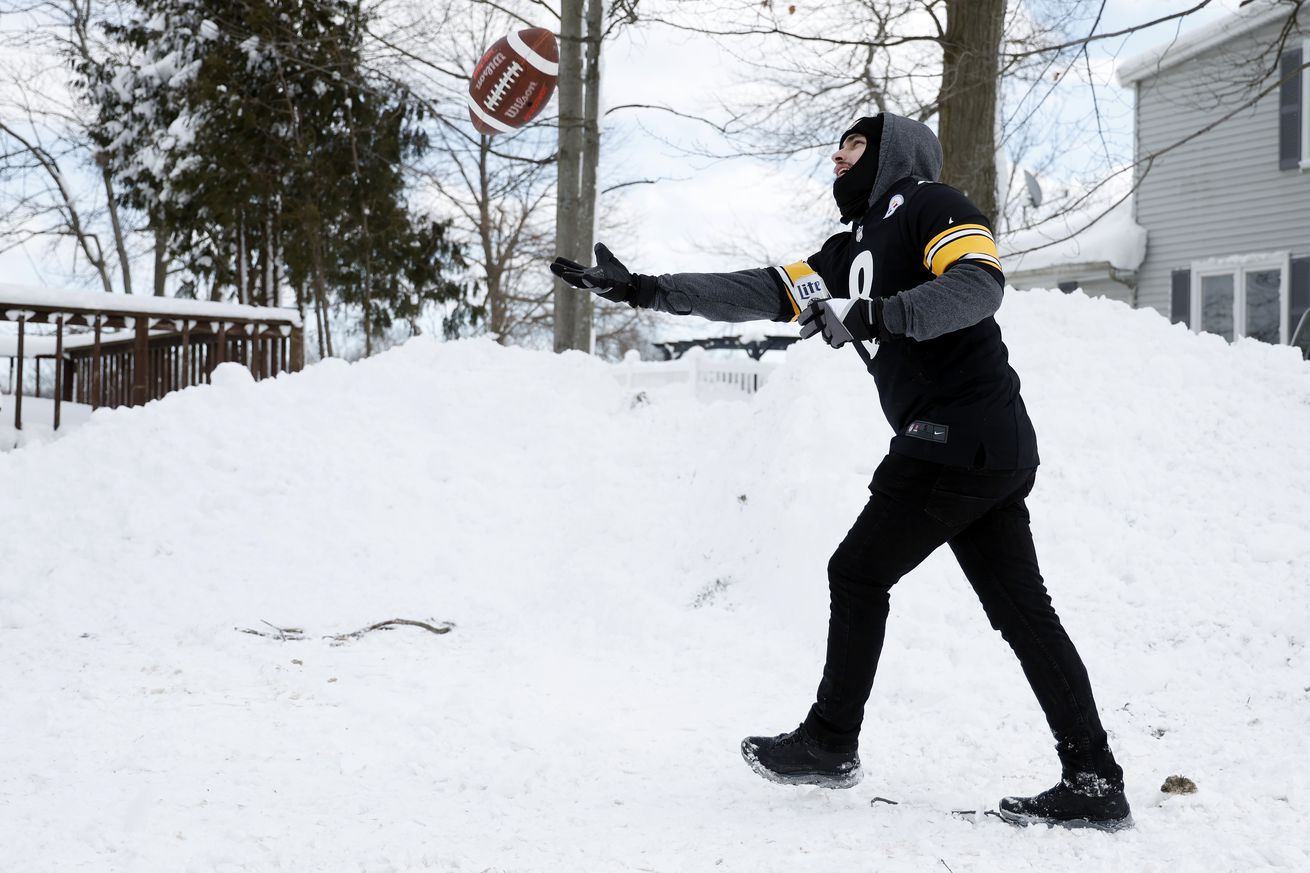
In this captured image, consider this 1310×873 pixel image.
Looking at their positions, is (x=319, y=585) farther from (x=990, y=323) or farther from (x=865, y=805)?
(x=990, y=323)

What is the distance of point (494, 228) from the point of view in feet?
86.6

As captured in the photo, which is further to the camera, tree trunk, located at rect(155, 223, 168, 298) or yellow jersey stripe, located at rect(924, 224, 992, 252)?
tree trunk, located at rect(155, 223, 168, 298)

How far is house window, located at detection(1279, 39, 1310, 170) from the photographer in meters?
14.6

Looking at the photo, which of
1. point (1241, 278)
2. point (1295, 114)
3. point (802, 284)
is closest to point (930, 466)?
point (802, 284)

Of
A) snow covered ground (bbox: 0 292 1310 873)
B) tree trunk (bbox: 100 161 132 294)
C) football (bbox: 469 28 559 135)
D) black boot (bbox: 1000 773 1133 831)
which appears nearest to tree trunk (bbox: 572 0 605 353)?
football (bbox: 469 28 559 135)

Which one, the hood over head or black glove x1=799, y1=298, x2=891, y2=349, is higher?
the hood over head

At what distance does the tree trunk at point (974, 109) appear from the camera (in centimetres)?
938

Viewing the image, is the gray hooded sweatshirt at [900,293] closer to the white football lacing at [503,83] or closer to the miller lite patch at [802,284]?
the miller lite patch at [802,284]

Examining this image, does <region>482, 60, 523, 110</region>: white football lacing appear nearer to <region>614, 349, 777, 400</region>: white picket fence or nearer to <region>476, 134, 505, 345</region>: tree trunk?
<region>614, 349, 777, 400</region>: white picket fence

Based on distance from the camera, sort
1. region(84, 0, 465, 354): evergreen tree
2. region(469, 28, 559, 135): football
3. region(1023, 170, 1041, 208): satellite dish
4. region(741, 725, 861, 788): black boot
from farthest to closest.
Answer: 1. region(1023, 170, 1041, 208): satellite dish
2. region(84, 0, 465, 354): evergreen tree
3. region(469, 28, 559, 135): football
4. region(741, 725, 861, 788): black boot

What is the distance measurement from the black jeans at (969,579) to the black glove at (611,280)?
981mm

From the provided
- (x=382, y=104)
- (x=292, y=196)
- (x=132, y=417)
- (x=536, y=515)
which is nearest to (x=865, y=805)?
(x=536, y=515)

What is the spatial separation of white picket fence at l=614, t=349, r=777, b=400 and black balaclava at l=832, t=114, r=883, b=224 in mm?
7685

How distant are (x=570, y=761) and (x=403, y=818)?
0.73 m
